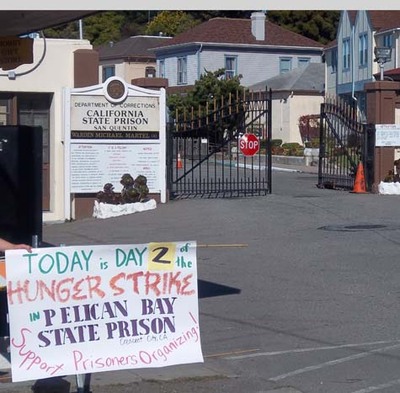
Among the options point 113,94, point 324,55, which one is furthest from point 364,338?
point 324,55

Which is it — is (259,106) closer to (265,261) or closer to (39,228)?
(265,261)

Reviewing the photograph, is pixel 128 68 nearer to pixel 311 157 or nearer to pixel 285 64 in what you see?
pixel 285 64

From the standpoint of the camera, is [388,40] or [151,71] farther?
[151,71]

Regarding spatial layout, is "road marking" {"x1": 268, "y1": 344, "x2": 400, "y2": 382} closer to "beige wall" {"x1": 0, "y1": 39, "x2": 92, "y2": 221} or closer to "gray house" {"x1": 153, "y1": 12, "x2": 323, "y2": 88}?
"beige wall" {"x1": 0, "y1": 39, "x2": 92, "y2": 221}

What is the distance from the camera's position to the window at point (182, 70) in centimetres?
6156

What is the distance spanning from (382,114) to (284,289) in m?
12.0

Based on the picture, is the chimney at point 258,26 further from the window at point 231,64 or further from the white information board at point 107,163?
the white information board at point 107,163

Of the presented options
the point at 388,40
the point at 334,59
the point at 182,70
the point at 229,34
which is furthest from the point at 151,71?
the point at 388,40

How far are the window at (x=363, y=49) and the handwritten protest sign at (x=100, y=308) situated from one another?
4628 cm

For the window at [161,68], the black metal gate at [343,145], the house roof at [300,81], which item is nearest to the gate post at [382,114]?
the black metal gate at [343,145]

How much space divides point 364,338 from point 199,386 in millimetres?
2456

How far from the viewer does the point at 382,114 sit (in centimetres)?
2405

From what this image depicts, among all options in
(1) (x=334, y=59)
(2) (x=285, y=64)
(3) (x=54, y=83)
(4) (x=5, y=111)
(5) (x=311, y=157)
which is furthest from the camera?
(2) (x=285, y=64)

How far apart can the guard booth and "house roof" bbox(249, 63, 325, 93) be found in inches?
1736
